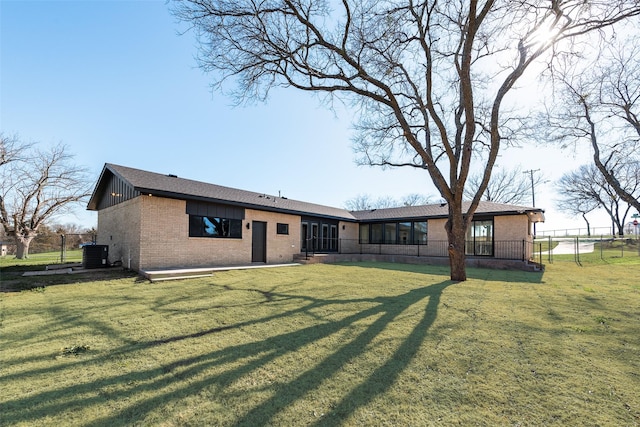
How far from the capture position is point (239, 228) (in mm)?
12922

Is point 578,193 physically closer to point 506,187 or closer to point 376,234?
point 506,187

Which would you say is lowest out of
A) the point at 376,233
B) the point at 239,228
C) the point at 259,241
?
the point at 259,241

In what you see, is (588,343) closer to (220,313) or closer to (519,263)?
(220,313)

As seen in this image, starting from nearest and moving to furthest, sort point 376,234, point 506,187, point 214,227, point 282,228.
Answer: point 214,227, point 282,228, point 376,234, point 506,187

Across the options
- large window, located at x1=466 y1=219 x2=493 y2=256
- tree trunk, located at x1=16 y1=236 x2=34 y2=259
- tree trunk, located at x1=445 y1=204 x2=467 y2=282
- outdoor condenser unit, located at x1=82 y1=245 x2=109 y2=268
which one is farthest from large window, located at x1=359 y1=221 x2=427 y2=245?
tree trunk, located at x1=16 y1=236 x2=34 y2=259

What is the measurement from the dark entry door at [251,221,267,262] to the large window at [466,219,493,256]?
11407 millimetres

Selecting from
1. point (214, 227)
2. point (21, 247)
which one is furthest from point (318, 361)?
point (21, 247)

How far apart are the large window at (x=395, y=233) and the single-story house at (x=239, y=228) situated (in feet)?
0.21

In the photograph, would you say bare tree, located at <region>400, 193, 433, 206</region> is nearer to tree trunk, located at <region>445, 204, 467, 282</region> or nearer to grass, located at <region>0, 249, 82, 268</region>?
tree trunk, located at <region>445, 204, 467, 282</region>

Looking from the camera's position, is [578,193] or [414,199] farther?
[414,199]

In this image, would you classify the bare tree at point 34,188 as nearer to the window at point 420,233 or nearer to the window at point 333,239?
the window at point 333,239

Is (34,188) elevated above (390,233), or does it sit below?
above

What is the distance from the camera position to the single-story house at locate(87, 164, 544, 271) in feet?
33.9

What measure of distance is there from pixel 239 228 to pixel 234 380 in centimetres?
1052
